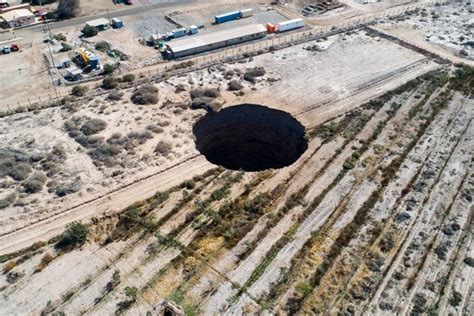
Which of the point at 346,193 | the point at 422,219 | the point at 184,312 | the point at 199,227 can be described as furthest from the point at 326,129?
the point at 184,312

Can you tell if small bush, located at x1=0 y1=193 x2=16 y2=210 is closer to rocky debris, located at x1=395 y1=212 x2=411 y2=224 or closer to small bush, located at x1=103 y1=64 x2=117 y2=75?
small bush, located at x1=103 y1=64 x2=117 y2=75

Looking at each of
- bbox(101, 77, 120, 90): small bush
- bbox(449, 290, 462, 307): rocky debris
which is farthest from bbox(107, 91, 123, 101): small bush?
bbox(449, 290, 462, 307): rocky debris

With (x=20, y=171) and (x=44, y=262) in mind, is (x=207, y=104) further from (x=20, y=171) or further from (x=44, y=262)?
(x=44, y=262)

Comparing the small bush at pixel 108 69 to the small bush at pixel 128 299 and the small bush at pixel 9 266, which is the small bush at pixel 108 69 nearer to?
the small bush at pixel 9 266

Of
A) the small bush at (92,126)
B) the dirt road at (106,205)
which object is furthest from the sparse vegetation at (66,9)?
the dirt road at (106,205)

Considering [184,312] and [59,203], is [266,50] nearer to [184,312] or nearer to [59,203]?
[59,203]
